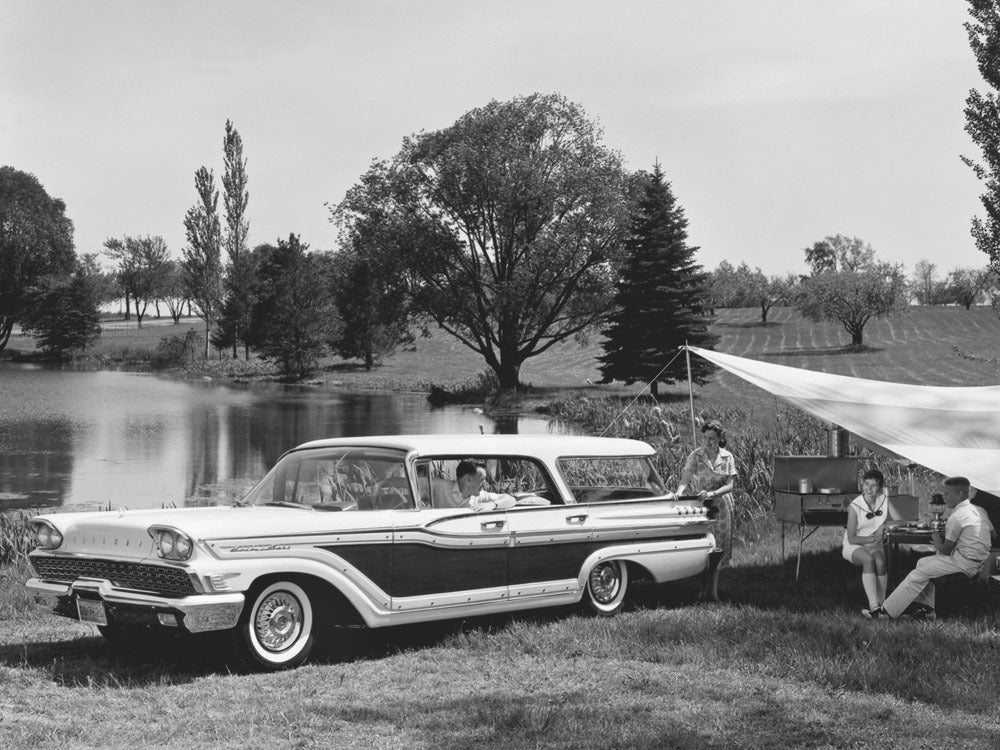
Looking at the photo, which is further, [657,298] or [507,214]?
[507,214]

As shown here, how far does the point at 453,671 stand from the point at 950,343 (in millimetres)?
80947

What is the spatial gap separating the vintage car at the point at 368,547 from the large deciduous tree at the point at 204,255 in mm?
77905

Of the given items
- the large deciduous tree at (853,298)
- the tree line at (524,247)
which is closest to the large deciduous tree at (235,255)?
the tree line at (524,247)

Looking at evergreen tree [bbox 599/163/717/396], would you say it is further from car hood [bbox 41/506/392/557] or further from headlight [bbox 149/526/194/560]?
headlight [bbox 149/526/194/560]

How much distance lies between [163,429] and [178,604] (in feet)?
99.7

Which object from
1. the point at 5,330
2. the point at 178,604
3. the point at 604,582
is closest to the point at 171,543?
the point at 178,604

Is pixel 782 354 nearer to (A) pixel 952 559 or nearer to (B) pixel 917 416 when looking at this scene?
(B) pixel 917 416

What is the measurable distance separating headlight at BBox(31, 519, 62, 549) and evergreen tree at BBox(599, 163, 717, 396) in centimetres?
4053

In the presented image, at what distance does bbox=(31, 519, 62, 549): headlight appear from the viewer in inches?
301

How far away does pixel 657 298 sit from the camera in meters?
47.5

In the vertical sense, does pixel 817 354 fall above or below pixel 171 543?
above

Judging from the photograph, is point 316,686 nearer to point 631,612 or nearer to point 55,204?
point 631,612

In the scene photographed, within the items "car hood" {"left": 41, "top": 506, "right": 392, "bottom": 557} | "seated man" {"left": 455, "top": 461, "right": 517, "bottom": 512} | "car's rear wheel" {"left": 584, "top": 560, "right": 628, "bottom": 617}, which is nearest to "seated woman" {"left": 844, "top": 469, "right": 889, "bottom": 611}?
"car's rear wheel" {"left": 584, "top": 560, "right": 628, "bottom": 617}

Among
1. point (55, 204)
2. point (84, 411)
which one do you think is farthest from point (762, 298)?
point (84, 411)
